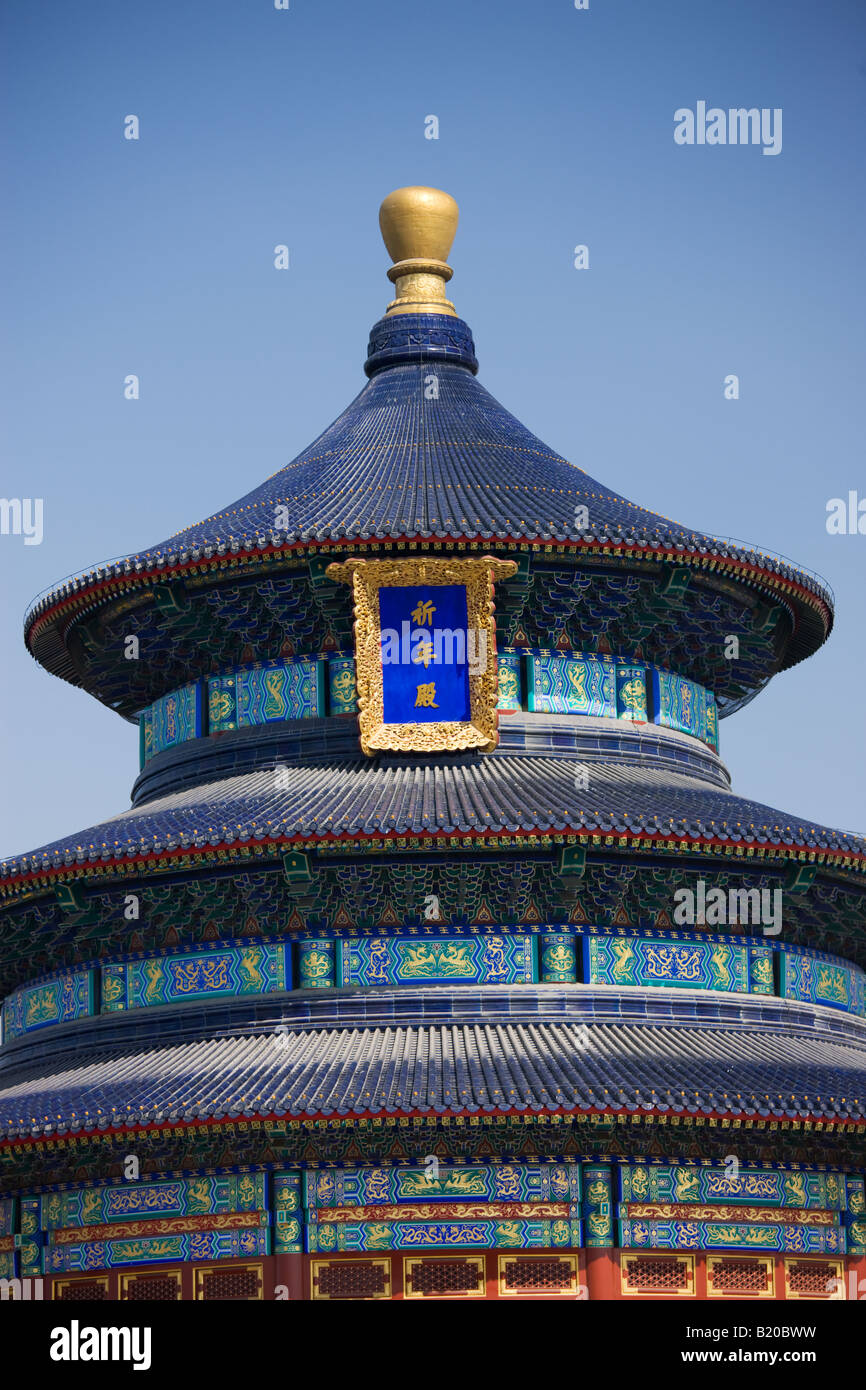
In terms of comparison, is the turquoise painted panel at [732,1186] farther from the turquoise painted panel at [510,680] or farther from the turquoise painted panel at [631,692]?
the turquoise painted panel at [631,692]

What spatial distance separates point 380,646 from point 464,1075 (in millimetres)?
7443

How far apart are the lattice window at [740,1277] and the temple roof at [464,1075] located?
244 centimetres

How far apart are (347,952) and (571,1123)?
4.34 m

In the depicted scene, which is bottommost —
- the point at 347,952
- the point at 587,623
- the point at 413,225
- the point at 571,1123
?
the point at 571,1123

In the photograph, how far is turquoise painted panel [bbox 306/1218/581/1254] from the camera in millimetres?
31547

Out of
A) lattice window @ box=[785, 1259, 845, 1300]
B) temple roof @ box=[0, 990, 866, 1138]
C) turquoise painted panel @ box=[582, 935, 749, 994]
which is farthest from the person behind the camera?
turquoise painted panel @ box=[582, 935, 749, 994]

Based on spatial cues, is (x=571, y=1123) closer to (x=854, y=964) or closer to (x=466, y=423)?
(x=854, y=964)

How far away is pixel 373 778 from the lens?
35.6 metres

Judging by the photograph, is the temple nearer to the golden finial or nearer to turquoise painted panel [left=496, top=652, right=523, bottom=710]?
turquoise painted panel [left=496, top=652, right=523, bottom=710]

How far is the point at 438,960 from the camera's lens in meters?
33.7

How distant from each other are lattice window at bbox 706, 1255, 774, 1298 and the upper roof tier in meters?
10.1

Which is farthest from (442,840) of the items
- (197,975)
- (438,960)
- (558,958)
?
(197,975)

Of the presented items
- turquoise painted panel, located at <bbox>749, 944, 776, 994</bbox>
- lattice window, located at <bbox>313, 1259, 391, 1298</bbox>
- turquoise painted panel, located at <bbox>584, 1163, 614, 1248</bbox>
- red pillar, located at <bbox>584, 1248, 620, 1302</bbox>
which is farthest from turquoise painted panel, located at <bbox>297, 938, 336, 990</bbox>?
turquoise painted panel, located at <bbox>749, 944, 776, 994</bbox>
